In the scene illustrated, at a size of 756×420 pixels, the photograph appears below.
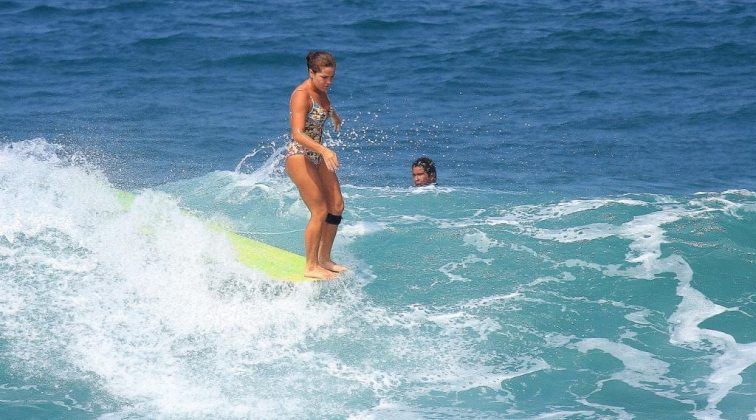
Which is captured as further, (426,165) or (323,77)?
(426,165)

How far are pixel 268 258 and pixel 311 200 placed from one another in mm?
824

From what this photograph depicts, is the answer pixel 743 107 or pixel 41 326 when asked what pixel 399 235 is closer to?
pixel 41 326

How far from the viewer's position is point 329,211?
8.04 metres

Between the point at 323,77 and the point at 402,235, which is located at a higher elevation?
the point at 323,77

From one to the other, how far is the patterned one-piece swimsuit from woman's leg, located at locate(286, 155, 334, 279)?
4cm

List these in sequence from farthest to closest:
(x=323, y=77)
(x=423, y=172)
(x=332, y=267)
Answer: (x=423, y=172), (x=332, y=267), (x=323, y=77)

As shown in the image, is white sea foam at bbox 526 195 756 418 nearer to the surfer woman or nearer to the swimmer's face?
the swimmer's face

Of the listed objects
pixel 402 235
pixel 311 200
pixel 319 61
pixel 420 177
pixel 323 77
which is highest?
pixel 319 61

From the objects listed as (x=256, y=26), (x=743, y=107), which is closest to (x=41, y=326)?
(x=743, y=107)

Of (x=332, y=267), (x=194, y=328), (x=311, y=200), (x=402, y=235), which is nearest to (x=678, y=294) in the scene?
(x=402, y=235)

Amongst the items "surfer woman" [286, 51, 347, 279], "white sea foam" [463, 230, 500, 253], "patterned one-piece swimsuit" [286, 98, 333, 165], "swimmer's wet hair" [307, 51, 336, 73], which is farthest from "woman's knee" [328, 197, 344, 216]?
"white sea foam" [463, 230, 500, 253]

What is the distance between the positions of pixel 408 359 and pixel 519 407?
89 cm

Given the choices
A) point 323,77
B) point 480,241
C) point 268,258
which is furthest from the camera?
point 480,241

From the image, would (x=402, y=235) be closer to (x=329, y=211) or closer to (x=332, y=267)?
(x=332, y=267)
